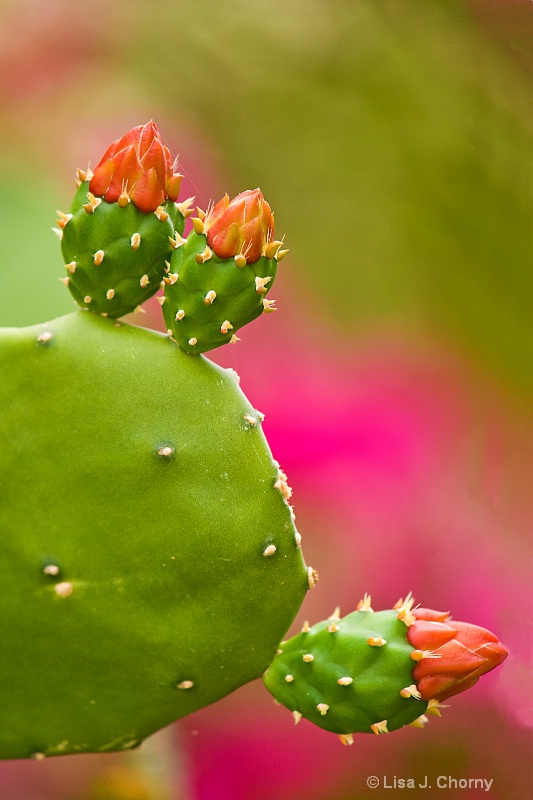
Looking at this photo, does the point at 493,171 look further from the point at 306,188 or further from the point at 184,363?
the point at 184,363

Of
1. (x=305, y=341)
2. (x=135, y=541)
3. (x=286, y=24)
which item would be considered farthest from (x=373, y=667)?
(x=286, y=24)

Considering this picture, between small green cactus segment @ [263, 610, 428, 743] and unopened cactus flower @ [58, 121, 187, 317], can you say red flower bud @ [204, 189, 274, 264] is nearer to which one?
unopened cactus flower @ [58, 121, 187, 317]

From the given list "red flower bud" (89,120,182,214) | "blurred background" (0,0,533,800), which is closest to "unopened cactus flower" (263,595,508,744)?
"red flower bud" (89,120,182,214)

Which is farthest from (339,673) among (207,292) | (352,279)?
(352,279)

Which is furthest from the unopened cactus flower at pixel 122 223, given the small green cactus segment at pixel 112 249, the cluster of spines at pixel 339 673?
the cluster of spines at pixel 339 673

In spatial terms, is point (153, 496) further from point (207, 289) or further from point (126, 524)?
point (207, 289)

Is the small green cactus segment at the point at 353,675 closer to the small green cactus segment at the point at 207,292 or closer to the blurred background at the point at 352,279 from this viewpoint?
the small green cactus segment at the point at 207,292

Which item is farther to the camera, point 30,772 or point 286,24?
point 286,24
